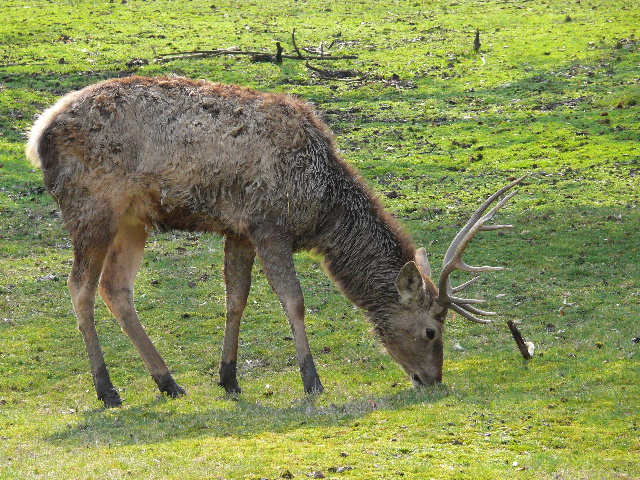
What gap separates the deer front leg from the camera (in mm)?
9875

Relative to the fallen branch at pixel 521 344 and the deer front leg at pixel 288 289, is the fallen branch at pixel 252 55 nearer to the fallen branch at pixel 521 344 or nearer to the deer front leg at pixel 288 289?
the fallen branch at pixel 521 344

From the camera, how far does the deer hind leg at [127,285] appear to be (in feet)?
33.8

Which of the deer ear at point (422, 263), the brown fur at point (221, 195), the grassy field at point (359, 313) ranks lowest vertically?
the grassy field at point (359, 313)

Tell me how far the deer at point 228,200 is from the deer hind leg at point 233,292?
0.58 ft

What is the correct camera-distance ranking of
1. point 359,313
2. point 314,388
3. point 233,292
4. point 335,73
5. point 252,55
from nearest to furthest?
point 314,388 < point 233,292 < point 359,313 < point 335,73 < point 252,55

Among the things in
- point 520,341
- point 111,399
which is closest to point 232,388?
point 111,399

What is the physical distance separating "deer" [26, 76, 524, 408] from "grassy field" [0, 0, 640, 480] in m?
0.77

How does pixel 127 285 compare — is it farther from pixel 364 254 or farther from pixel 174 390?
pixel 364 254

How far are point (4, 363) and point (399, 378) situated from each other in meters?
5.10

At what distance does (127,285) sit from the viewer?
10547 millimetres

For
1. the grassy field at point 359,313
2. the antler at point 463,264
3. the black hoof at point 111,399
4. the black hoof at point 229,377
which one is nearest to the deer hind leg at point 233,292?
the black hoof at point 229,377

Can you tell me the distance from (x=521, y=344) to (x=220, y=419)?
389 centimetres

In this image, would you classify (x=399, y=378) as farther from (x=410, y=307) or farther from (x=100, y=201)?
(x=100, y=201)

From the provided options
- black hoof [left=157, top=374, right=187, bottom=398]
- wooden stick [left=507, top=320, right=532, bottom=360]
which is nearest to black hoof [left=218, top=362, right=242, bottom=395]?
black hoof [left=157, top=374, right=187, bottom=398]
